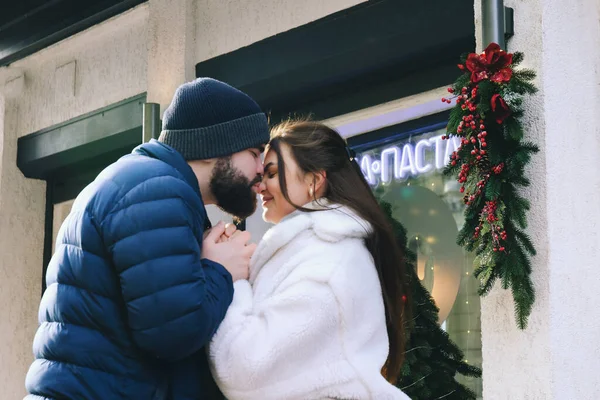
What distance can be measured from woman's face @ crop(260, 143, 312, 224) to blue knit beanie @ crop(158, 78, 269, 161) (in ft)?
0.35

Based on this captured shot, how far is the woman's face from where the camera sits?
9.52 feet

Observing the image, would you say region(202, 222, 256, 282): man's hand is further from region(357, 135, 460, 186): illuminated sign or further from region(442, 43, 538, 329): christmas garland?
region(357, 135, 460, 186): illuminated sign

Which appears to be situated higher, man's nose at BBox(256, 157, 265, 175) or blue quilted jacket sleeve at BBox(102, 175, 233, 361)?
man's nose at BBox(256, 157, 265, 175)

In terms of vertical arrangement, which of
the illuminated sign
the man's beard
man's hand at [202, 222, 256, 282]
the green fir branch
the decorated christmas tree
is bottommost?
the decorated christmas tree

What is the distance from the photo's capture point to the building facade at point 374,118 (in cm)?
446

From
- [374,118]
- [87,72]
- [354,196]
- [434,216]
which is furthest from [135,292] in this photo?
[87,72]

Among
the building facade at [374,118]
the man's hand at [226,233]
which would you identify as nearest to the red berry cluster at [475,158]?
the building facade at [374,118]

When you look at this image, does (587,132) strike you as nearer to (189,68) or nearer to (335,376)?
(335,376)

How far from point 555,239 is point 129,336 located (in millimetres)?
2466

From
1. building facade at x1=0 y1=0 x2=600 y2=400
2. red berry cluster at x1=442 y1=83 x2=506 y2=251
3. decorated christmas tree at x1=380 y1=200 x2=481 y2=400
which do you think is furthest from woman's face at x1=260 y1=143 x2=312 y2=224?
decorated christmas tree at x1=380 y1=200 x2=481 y2=400

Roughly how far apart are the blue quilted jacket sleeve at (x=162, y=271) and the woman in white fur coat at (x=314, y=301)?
0.42 feet

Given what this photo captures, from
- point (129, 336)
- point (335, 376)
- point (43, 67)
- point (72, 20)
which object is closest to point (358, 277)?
point (335, 376)

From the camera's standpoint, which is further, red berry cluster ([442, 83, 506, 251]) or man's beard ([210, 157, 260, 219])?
red berry cluster ([442, 83, 506, 251])

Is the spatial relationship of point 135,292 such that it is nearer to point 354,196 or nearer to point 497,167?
A: point 354,196
